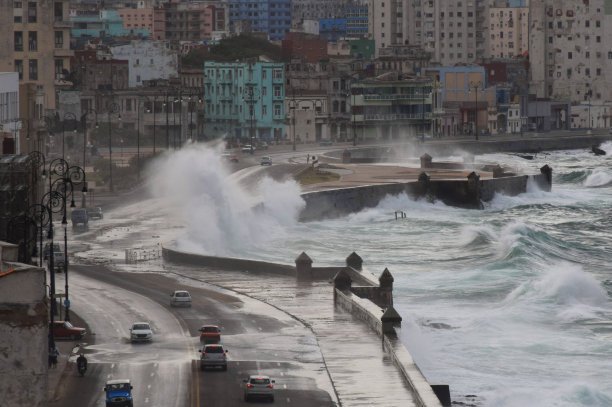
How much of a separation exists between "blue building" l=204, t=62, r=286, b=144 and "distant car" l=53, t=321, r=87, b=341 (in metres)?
124

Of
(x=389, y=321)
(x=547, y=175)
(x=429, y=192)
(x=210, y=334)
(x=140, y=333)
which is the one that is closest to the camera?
(x=389, y=321)

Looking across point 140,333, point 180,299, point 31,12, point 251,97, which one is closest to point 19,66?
point 31,12

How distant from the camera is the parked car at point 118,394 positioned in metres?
40.1

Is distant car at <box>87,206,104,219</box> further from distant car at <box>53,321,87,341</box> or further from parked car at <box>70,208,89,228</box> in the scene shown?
distant car at <box>53,321,87,341</box>

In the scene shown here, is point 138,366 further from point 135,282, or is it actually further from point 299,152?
point 299,152

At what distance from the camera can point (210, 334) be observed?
168 feet

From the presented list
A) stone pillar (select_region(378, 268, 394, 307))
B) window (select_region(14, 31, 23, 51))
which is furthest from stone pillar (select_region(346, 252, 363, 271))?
window (select_region(14, 31, 23, 51))

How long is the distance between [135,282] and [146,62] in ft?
403

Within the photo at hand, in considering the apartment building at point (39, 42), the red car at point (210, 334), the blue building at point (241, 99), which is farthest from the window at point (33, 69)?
the blue building at point (241, 99)

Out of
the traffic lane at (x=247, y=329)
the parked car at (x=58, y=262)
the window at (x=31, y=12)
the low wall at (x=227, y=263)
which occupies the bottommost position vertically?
the traffic lane at (x=247, y=329)

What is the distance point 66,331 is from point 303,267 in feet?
59.5

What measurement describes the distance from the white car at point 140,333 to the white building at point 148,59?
13611 centimetres

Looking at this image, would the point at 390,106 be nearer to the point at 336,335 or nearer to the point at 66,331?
the point at 336,335

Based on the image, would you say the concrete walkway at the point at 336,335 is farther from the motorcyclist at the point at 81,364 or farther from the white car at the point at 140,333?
the motorcyclist at the point at 81,364
